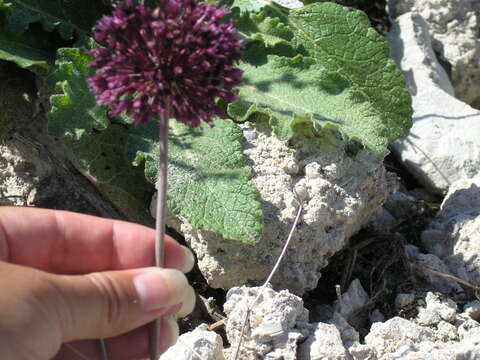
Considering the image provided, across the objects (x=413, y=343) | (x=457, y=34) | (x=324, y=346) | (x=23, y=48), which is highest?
(x=23, y=48)

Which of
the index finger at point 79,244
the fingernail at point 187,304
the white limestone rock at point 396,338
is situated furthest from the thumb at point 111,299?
the white limestone rock at point 396,338

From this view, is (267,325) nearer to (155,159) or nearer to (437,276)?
(155,159)

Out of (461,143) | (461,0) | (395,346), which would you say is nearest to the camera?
(395,346)

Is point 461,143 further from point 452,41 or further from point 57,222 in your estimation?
point 57,222

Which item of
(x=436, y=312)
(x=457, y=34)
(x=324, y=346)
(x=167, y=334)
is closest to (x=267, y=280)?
(x=324, y=346)

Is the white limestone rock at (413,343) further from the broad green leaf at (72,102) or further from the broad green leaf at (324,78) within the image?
the broad green leaf at (72,102)

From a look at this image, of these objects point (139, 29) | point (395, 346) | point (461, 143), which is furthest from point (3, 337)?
point (461, 143)

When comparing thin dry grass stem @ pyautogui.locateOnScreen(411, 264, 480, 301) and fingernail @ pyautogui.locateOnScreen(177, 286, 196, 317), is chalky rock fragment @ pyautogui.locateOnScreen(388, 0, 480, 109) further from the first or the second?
fingernail @ pyautogui.locateOnScreen(177, 286, 196, 317)

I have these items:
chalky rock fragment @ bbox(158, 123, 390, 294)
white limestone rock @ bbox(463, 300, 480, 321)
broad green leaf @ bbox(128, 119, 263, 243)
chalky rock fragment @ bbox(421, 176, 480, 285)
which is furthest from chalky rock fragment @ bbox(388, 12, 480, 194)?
broad green leaf @ bbox(128, 119, 263, 243)
